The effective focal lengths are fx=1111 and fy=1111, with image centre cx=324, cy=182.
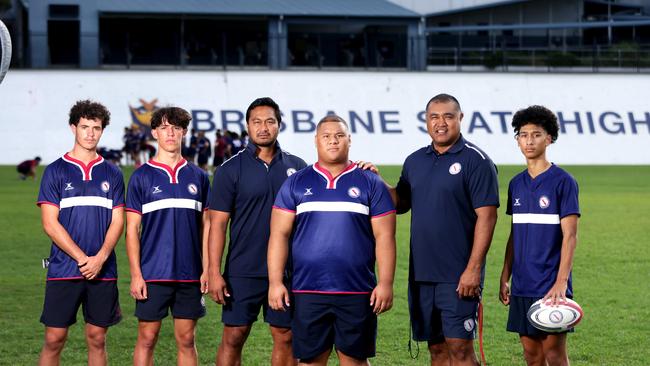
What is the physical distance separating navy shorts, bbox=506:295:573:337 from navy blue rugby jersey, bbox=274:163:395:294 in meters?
0.96

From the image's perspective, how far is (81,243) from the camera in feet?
23.2

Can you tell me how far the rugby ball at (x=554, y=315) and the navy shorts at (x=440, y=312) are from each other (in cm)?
38

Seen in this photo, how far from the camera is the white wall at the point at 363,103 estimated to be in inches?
1391

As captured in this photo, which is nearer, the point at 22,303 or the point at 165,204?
the point at 165,204

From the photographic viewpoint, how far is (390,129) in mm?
36781

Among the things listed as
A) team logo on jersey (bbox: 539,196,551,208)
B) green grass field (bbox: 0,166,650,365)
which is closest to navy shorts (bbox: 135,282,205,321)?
green grass field (bbox: 0,166,650,365)

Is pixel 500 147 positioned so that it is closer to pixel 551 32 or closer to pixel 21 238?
pixel 551 32

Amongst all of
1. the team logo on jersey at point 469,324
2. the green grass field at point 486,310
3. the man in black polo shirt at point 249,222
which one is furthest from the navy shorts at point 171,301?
the team logo on jersey at point 469,324

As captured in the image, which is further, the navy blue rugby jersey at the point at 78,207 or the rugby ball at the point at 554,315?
the navy blue rugby jersey at the point at 78,207

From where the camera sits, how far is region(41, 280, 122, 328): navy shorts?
709 cm

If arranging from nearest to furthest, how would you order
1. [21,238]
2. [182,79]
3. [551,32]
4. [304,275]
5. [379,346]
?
[304,275] → [379,346] → [21,238] → [182,79] → [551,32]

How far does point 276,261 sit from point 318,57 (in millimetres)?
33608

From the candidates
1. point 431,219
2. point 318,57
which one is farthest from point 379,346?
point 318,57

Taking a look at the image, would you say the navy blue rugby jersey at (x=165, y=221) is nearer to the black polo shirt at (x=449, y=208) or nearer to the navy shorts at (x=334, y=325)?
the navy shorts at (x=334, y=325)
